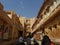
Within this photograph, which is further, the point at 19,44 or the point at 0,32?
the point at 0,32

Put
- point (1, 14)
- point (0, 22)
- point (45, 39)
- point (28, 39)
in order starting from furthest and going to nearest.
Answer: point (0, 22) < point (1, 14) < point (28, 39) < point (45, 39)

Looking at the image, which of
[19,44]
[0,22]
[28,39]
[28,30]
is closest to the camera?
[19,44]

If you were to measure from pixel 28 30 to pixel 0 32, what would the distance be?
33221 millimetres

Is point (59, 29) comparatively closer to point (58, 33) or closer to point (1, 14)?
point (58, 33)

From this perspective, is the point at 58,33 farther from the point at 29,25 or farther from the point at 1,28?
the point at 29,25

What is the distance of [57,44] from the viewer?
26.9 ft

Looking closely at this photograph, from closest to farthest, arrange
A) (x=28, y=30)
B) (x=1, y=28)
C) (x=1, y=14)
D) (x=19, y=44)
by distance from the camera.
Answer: (x=19, y=44) → (x=1, y=14) → (x=1, y=28) → (x=28, y=30)

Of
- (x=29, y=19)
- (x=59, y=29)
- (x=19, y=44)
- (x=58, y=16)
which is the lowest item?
(x=19, y=44)

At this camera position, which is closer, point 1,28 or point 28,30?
point 1,28

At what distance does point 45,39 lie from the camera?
662 centimetres

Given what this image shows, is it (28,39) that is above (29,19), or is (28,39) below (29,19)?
below

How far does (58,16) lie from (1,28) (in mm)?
9078

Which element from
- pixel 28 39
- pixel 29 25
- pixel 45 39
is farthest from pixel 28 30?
pixel 45 39

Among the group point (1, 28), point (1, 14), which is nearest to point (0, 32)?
point (1, 28)
